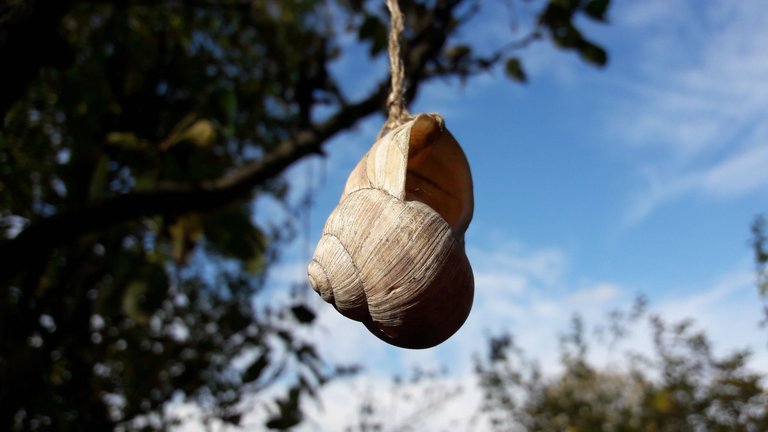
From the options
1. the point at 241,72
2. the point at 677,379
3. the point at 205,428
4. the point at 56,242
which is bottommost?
the point at 205,428

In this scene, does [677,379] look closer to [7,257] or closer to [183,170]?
[183,170]

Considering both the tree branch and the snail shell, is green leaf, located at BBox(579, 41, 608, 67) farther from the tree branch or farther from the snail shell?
the snail shell

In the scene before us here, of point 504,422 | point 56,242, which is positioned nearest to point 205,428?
point 56,242

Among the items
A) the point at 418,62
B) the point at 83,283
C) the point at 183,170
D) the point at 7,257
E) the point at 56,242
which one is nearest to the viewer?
the point at 7,257

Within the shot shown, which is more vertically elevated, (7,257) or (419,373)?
(419,373)

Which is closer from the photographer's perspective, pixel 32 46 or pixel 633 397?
pixel 32 46

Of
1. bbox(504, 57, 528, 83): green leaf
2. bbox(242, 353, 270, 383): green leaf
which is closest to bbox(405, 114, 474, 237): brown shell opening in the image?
bbox(242, 353, 270, 383): green leaf

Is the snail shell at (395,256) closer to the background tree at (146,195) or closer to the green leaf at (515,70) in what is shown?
the background tree at (146,195)
